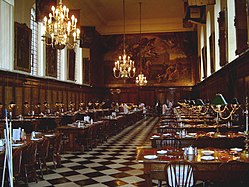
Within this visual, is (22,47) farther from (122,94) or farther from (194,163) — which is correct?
(122,94)

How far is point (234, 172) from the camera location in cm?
425

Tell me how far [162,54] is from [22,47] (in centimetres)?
1616

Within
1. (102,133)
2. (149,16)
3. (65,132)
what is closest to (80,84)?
(149,16)

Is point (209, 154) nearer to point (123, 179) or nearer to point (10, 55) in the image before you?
point (123, 179)

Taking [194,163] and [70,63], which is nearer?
[194,163]

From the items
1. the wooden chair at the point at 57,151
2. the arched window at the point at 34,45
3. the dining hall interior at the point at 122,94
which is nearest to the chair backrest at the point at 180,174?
the dining hall interior at the point at 122,94

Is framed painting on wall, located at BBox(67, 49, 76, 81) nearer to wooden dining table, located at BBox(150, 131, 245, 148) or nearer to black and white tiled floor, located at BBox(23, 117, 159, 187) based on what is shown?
black and white tiled floor, located at BBox(23, 117, 159, 187)

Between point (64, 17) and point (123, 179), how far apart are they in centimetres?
544

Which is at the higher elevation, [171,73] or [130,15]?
[130,15]

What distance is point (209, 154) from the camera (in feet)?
15.9

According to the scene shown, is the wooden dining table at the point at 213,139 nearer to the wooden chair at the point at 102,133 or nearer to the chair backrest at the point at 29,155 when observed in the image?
the chair backrest at the point at 29,155

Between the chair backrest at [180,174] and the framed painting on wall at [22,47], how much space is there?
37.7 ft

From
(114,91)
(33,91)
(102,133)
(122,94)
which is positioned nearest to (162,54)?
(122,94)

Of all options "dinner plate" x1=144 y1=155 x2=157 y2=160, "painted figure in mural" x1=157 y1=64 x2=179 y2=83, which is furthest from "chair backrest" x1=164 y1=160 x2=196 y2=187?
"painted figure in mural" x1=157 y1=64 x2=179 y2=83
